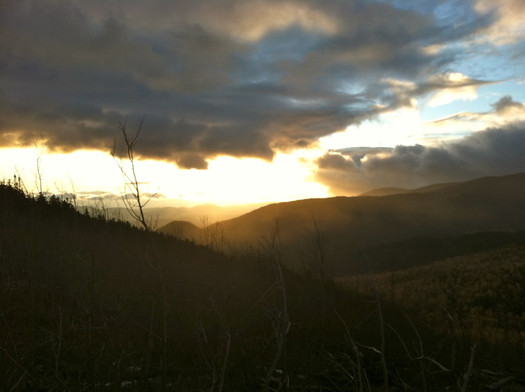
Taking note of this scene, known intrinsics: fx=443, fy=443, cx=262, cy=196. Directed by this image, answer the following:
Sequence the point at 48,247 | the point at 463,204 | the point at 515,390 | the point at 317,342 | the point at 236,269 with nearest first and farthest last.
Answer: the point at 515,390 < the point at 317,342 < the point at 48,247 < the point at 236,269 < the point at 463,204

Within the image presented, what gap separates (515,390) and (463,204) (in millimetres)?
199201

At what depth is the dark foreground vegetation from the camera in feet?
12.8

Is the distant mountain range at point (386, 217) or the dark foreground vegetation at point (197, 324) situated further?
the distant mountain range at point (386, 217)

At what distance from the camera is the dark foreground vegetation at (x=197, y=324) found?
3889 mm

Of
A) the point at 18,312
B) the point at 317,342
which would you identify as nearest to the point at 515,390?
the point at 317,342

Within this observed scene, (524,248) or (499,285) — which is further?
(524,248)

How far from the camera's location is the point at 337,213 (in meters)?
172

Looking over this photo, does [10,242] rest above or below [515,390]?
above

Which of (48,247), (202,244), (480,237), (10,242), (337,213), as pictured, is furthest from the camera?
(337,213)

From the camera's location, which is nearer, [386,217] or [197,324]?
[197,324]

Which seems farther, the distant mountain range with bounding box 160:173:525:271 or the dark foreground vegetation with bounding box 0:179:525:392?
the distant mountain range with bounding box 160:173:525:271

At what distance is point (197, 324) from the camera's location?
8500mm

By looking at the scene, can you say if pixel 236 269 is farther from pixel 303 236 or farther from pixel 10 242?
pixel 303 236

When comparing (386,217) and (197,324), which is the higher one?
(386,217)
